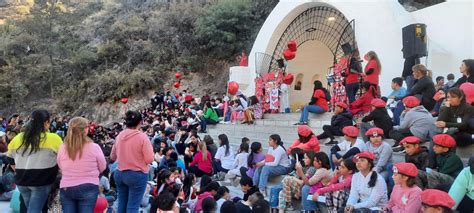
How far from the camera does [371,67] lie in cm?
898

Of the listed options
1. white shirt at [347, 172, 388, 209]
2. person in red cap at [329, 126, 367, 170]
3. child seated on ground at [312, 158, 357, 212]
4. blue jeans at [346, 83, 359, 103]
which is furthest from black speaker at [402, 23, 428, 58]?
white shirt at [347, 172, 388, 209]

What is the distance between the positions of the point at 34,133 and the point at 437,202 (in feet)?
12.3

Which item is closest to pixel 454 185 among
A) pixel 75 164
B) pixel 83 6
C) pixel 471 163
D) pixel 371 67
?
pixel 471 163

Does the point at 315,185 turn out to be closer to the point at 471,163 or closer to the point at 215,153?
the point at 471,163

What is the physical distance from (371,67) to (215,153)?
3.77 meters

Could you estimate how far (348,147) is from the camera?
673cm

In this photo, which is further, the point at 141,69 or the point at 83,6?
the point at 83,6

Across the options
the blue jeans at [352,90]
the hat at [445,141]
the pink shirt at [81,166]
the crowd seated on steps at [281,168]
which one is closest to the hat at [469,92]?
the crowd seated on steps at [281,168]

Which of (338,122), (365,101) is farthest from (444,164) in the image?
(365,101)

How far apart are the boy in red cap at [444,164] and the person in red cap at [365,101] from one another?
11.3 ft

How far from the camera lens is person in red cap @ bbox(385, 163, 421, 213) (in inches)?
174

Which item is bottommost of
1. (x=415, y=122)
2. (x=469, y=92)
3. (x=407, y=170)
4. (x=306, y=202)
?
(x=306, y=202)

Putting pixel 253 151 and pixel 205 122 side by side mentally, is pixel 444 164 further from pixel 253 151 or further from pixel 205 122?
pixel 205 122

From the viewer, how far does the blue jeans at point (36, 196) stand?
14.3 ft
